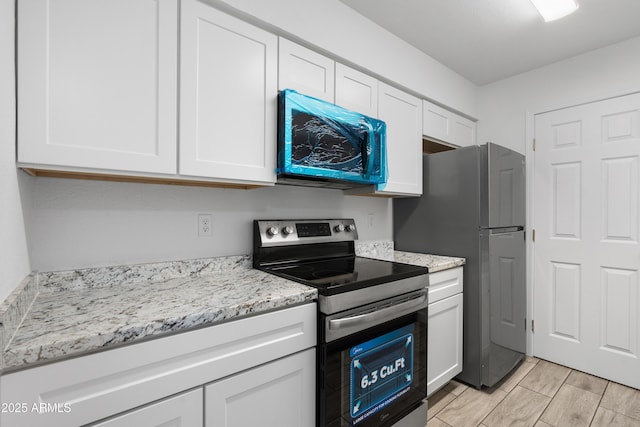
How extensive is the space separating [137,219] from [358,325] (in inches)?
44.3

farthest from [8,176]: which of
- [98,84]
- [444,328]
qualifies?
[444,328]

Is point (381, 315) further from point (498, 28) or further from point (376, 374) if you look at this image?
point (498, 28)

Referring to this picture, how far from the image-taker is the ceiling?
1.87 m

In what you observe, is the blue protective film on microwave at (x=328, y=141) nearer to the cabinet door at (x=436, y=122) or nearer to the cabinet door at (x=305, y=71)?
the cabinet door at (x=305, y=71)

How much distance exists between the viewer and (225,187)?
5.44 ft

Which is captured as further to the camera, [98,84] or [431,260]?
[431,260]

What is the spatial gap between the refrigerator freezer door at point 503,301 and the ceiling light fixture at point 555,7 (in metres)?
1.35

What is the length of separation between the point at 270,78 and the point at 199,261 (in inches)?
38.7

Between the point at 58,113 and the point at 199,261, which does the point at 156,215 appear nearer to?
the point at 199,261

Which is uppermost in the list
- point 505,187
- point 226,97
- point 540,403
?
point 226,97

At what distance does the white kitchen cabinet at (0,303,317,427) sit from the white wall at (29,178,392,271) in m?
0.63

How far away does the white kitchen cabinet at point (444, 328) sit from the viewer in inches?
74.6

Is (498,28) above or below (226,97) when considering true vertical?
above

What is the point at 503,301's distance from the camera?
88.9 inches
